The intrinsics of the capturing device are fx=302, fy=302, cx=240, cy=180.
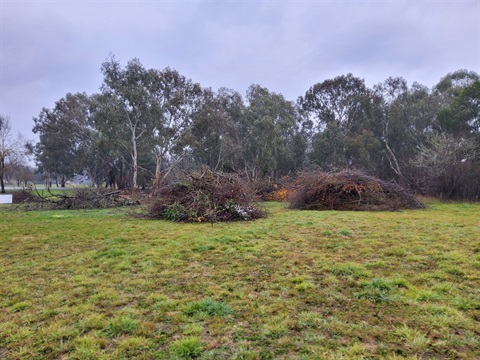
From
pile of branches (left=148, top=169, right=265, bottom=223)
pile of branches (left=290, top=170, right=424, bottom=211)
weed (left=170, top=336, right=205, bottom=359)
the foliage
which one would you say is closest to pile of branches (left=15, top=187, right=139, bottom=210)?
pile of branches (left=148, top=169, right=265, bottom=223)

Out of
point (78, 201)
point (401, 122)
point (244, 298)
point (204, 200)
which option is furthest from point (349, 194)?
point (401, 122)

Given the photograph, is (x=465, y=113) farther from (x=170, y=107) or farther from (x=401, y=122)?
(x=170, y=107)

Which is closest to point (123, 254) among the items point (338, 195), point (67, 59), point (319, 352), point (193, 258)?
point (193, 258)

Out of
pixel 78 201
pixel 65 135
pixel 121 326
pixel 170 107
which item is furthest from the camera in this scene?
pixel 65 135

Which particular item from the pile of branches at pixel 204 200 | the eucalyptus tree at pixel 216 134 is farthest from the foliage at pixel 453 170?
the eucalyptus tree at pixel 216 134

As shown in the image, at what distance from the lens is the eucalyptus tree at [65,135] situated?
3231 cm

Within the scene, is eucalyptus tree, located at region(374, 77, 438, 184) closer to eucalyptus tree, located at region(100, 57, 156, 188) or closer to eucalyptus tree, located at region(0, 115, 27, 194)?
eucalyptus tree, located at region(100, 57, 156, 188)

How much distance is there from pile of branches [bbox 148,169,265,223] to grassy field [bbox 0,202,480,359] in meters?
3.02

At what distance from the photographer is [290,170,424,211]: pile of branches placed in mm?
11547

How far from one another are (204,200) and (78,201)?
751 centimetres

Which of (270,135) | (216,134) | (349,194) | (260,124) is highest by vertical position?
(260,124)

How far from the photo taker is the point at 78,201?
43.8 ft

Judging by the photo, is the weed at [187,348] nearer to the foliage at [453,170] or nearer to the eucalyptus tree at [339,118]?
the foliage at [453,170]

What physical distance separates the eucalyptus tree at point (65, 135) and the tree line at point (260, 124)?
0.11 meters
